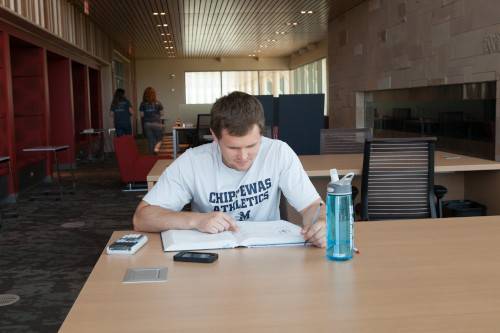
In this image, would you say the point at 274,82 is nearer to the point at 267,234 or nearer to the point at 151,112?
the point at 151,112

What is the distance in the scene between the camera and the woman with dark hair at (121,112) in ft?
39.9

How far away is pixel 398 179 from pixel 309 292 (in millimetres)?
2469

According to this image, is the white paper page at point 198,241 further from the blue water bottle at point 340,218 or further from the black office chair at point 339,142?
the black office chair at point 339,142

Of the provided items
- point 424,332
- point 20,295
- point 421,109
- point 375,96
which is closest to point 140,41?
point 375,96

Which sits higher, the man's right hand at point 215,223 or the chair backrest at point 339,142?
the chair backrest at point 339,142

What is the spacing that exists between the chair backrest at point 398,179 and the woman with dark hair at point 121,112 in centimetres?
917

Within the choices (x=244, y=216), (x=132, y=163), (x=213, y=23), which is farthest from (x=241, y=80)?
(x=244, y=216)

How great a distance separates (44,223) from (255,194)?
4537mm

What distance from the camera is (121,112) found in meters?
12.2

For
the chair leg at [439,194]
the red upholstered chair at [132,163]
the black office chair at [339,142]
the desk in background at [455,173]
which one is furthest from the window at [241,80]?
the chair leg at [439,194]

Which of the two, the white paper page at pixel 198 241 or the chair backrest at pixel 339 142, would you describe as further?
the chair backrest at pixel 339 142

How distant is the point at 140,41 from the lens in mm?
16984

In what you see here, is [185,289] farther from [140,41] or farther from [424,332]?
[140,41]

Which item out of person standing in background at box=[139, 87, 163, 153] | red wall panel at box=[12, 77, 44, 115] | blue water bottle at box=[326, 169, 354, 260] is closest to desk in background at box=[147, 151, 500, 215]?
blue water bottle at box=[326, 169, 354, 260]
